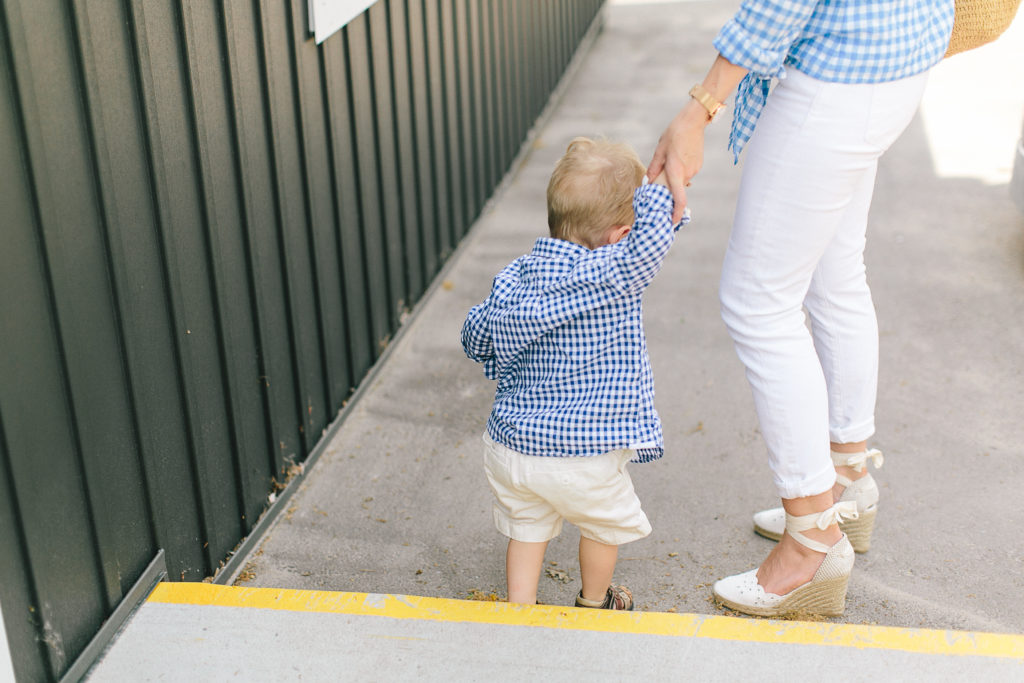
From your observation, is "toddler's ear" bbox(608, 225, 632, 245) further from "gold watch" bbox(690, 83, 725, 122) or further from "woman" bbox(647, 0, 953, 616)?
"gold watch" bbox(690, 83, 725, 122)

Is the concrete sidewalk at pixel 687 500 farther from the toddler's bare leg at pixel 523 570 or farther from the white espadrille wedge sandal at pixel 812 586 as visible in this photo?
the toddler's bare leg at pixel 523 570

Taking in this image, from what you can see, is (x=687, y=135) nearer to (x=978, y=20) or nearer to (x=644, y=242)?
(x=644, y=242)

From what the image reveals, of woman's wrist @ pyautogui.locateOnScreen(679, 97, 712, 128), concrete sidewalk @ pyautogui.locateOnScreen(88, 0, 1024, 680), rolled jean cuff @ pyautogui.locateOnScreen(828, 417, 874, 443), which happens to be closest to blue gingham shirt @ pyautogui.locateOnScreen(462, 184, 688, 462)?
woman's wrist @ pyautogui.locateOnScreen(679, 97, 712, 128)

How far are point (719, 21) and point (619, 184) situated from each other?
26.0 ft

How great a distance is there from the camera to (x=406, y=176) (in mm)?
3967

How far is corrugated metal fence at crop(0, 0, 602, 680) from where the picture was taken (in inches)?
73.7

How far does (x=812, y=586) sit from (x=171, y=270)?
1545 mm

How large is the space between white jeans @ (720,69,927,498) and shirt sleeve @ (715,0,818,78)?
104 millimetres

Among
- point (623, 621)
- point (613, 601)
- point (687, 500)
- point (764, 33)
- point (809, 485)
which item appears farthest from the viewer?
point (687, 500)

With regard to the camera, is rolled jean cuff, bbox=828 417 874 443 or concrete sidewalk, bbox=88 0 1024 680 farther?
rolled jean cuff, bbox=828 417 874 443

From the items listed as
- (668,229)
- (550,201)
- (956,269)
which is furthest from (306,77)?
(956,269)

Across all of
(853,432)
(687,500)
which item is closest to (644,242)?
(853,432)

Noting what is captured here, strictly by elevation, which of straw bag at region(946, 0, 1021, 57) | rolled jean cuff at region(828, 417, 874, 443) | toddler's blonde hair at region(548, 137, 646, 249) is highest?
straw bag at region(946, 0, 1021, 57)

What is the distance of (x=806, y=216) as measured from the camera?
6.86 feet
